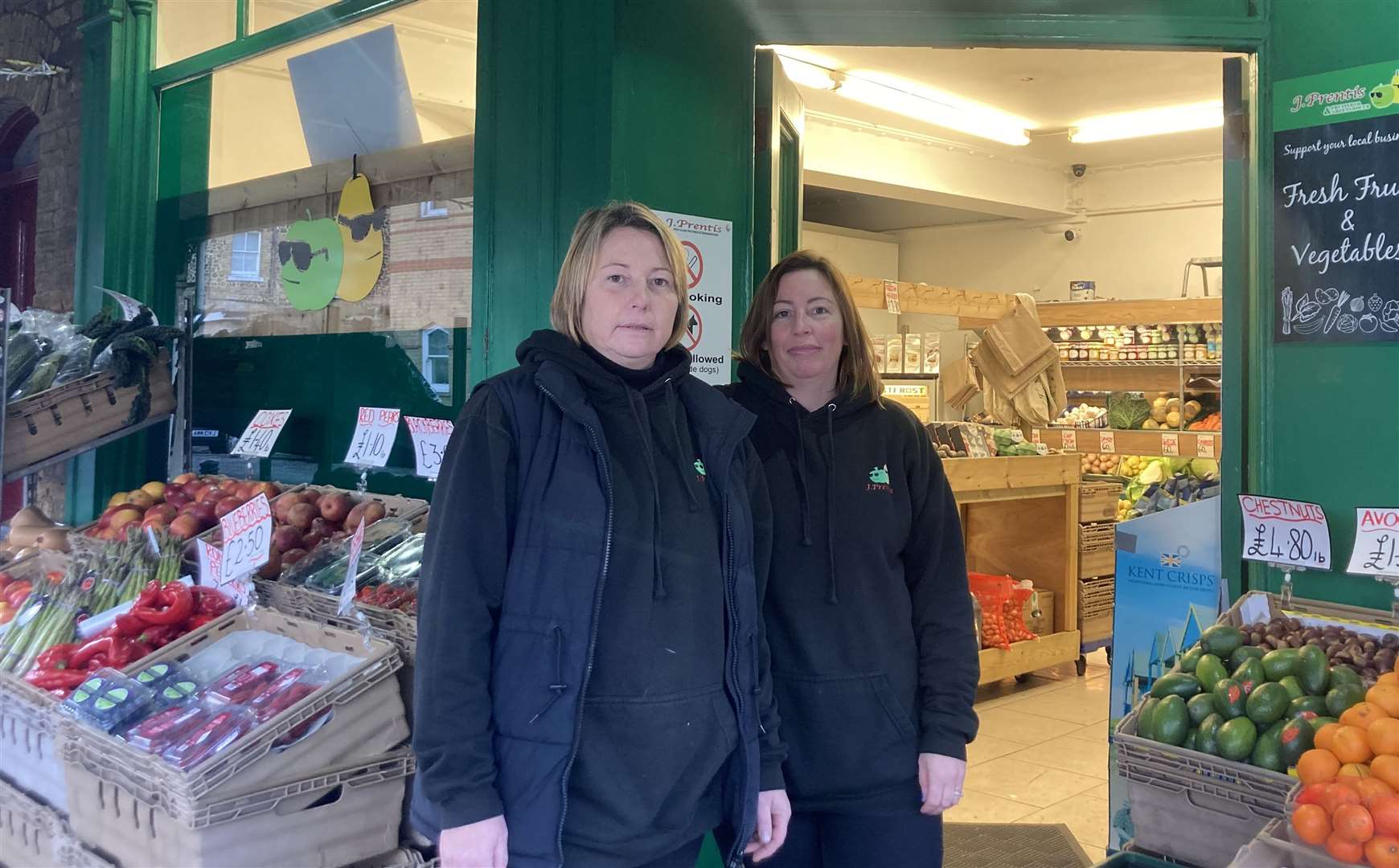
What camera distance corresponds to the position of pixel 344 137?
12.9 ft

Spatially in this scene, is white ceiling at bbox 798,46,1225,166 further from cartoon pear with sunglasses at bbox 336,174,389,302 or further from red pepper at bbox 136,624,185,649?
red pepper at bbox 136,624,185,649

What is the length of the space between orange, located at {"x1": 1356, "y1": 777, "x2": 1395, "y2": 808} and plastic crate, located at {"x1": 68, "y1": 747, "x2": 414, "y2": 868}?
1.81 metres

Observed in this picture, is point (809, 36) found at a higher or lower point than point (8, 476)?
higher

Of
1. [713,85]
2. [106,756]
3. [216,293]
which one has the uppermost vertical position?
[713,85]

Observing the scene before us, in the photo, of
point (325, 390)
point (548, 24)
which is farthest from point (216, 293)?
point (548, 24)

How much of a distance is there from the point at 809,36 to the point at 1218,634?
185 cm

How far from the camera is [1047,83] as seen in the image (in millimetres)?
7199

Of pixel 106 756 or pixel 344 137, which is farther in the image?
pixel 344 137

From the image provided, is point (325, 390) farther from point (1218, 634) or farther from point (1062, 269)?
point (1062, 269)

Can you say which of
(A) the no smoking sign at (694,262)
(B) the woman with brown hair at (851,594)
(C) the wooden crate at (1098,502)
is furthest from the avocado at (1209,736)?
(C) the wooden crate at (1098,502)

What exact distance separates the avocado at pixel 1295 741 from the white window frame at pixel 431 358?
2.41 m

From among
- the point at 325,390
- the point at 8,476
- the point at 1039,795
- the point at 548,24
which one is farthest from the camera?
the point at 1039,795

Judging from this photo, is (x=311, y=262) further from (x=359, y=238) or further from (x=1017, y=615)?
(x=1017, y=615)

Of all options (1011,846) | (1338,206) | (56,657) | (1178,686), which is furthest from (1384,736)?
(56,657)
